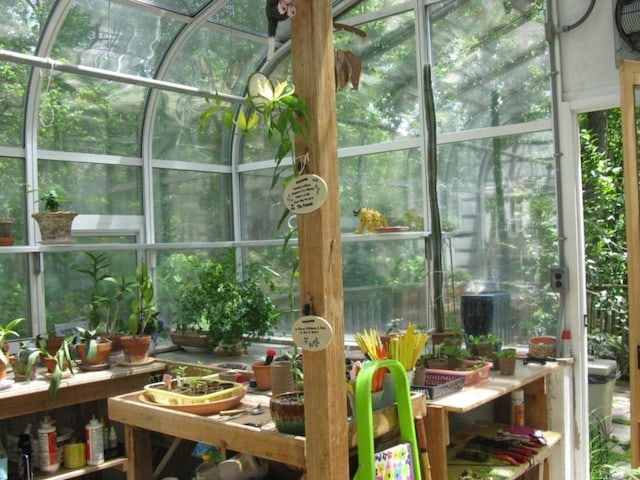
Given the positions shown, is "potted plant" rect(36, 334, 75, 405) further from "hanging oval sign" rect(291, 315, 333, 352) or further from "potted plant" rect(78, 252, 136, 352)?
"hanging oval sign" rect(291, 315, 333, 352)

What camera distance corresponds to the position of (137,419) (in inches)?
93.0

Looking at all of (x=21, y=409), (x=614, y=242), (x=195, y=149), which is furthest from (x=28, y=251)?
(x=614, y=242)

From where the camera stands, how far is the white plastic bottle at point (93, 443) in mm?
3416

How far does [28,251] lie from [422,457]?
2.61 meters

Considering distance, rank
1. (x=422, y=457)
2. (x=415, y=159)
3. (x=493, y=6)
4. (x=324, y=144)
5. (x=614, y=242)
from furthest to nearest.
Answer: (x=614, y=242) → (x=415, y=159) → (x=493, y=6) → (x=422, y=457) → (x=324, y=144)

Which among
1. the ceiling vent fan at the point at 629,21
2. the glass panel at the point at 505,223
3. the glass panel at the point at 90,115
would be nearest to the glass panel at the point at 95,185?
the glass panel at the point at 90,115

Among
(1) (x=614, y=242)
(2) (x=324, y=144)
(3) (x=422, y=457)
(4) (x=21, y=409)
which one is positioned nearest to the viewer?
(2) (x=324, y=144)

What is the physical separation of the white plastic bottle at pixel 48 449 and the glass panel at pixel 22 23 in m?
2.15

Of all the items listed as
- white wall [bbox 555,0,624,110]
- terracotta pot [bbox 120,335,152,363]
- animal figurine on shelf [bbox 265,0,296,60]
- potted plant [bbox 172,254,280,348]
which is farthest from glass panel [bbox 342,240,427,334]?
animal figurine on shelf [bbox 265,0,296,60]

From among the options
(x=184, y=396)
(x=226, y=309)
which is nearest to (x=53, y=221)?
(x=226, y=309)

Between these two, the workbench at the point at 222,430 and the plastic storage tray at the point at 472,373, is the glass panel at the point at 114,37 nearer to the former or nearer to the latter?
the workbench at the point at 222,430

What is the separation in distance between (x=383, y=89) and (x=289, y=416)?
2.66 m

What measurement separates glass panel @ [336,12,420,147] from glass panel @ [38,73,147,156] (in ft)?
4.64

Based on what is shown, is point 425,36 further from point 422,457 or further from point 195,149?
point 422,457
